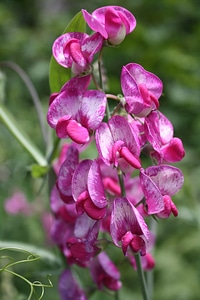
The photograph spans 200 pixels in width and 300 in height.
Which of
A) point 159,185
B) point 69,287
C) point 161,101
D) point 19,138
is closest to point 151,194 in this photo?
point 159,185

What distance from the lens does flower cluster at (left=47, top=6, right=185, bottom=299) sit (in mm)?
691

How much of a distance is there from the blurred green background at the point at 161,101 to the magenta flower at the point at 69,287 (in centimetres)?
33

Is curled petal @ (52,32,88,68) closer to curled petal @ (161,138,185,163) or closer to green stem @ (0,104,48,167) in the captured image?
curled petal @ (161,138,185,163)

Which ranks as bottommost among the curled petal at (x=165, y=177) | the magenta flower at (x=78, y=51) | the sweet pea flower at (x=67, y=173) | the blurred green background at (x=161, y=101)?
the blurred green background at (x=161, y=101)

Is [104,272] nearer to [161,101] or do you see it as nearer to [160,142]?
[160,142]

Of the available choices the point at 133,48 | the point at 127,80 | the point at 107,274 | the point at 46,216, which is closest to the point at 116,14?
the point at 127,80

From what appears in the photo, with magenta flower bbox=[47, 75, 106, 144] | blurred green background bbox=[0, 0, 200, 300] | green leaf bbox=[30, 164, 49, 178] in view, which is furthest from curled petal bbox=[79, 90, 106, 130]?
blurred green background bbox=[0, 0, 200, 300]

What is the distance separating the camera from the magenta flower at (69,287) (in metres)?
0.91

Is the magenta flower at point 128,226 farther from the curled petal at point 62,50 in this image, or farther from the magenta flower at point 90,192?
the curled petal at point 62,50

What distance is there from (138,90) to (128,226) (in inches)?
6.1

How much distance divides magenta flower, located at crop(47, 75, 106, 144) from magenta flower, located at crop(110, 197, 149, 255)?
9 centimetres

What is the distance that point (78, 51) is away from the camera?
2.37ft

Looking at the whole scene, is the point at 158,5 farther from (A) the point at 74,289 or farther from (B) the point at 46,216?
(A) the point at 74,289

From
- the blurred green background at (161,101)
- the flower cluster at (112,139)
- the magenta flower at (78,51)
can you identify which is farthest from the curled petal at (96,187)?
the blurred green background at (161,101)
